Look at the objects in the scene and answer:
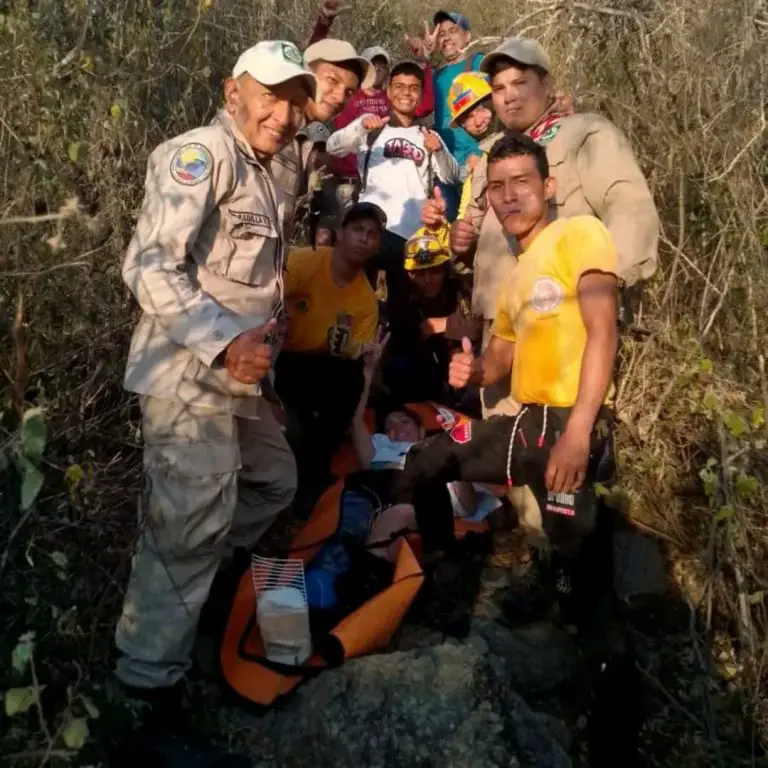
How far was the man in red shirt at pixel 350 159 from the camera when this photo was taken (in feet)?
16.2

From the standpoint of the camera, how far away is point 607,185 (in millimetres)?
2961

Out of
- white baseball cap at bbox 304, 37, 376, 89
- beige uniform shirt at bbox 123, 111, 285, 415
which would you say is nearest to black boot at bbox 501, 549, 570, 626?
beige uniform shirt at bbox 123, 111, 285, 415

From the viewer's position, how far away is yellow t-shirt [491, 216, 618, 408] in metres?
2.62

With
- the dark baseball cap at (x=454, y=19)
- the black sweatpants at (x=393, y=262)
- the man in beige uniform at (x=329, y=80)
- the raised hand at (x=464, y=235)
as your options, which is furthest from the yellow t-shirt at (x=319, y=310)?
the dark baseball cap at (x=454, y=19)

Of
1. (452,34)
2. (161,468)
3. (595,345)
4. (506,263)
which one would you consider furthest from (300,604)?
(452,34)

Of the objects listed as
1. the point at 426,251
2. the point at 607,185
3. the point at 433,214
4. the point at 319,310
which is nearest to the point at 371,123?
the point at 433,214

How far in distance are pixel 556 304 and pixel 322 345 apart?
4.99 feet

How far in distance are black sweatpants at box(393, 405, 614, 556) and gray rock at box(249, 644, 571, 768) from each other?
53 cm

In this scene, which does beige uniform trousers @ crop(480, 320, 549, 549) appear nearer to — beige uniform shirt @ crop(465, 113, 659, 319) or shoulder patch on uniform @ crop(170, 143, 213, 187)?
beige uniform shirt @ crop(465, 113, 659, 319)

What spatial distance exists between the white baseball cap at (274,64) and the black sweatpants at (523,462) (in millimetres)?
1286

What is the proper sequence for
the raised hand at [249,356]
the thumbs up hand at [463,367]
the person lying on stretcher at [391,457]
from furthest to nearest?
the person lying on stretcher at [391,457] < the thumbs up hand at [463,367] < the raised hand at [249,356]

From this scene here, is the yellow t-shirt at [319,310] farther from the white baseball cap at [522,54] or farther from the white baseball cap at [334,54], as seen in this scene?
the white baseball cap at [522,54]

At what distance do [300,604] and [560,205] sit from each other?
171 cm

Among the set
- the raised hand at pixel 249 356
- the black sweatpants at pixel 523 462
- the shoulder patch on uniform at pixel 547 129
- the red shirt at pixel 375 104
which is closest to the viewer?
the raised hand at pixel 249 356
